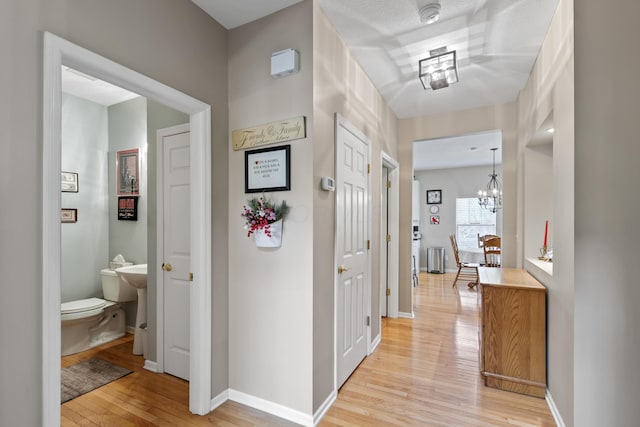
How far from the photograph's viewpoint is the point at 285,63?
6.39 feet

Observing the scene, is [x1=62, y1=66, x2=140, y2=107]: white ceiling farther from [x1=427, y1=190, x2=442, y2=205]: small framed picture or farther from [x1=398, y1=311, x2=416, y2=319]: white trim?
[x1=427, y1=190, x2=442, y2=205]: small framed picture

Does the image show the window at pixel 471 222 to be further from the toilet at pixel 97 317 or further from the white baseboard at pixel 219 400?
the toilet at pixel 97 317

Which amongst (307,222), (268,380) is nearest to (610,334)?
(307,222)

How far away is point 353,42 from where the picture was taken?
241cm

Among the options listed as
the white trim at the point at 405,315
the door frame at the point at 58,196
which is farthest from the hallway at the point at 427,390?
the door frame at the point at 58,196

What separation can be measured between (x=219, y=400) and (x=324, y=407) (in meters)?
0.73

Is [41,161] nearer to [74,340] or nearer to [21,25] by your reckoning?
[21,25]

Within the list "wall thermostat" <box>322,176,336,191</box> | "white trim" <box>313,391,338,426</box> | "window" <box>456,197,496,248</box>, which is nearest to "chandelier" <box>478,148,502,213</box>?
"window" <box>456,197,496,248</box>

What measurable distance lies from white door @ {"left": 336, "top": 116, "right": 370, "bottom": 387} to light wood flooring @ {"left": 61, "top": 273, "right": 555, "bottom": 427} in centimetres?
26

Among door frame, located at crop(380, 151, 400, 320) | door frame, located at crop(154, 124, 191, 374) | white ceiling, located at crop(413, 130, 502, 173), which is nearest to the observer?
door frame, located at crop(154, 124, 191, 374)

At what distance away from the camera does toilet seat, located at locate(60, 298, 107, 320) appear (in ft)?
9.33

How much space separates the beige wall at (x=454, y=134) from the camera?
3.44 meters

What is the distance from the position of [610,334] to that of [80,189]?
4.58 meters

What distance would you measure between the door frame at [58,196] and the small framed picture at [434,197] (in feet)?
23.3
